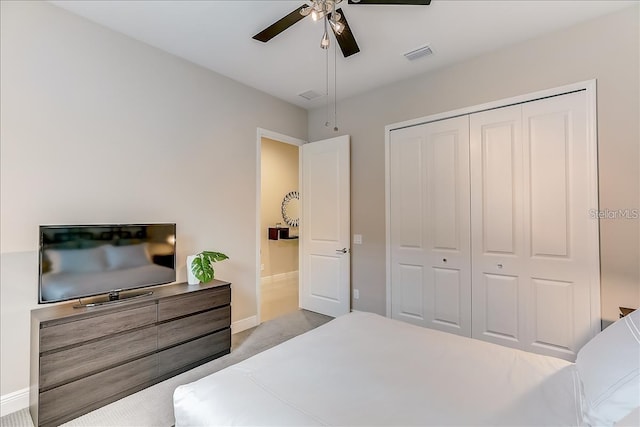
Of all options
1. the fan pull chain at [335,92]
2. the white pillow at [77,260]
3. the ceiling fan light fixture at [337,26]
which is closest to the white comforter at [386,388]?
the white pillow at [77,260]

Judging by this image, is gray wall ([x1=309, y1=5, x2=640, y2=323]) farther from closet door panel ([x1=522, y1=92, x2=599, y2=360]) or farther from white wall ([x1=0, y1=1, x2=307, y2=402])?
white wall ([x1=0, y1=1, x2=307, y2=402])

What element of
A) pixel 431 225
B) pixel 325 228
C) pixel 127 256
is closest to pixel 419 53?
pixel 431 225

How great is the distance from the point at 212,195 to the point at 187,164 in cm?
42

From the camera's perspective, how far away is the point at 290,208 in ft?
20.9

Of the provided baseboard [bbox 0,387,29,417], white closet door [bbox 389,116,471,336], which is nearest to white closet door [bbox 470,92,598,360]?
white closet door [bbox 389,116,471,336]

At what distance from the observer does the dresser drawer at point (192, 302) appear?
2383mm

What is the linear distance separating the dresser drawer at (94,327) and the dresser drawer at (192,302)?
86 mm

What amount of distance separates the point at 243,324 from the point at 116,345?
155cm

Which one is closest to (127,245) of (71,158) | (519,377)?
(71,158)

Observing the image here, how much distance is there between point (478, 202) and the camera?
2945 mm

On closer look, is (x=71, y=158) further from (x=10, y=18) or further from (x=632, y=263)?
(x=632, y=263)

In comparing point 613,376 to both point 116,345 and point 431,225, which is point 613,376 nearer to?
point 431,225

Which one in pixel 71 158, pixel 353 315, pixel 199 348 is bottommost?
pixel 199 348

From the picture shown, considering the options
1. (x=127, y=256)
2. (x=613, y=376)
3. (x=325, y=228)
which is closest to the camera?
(x=613, y=376)
